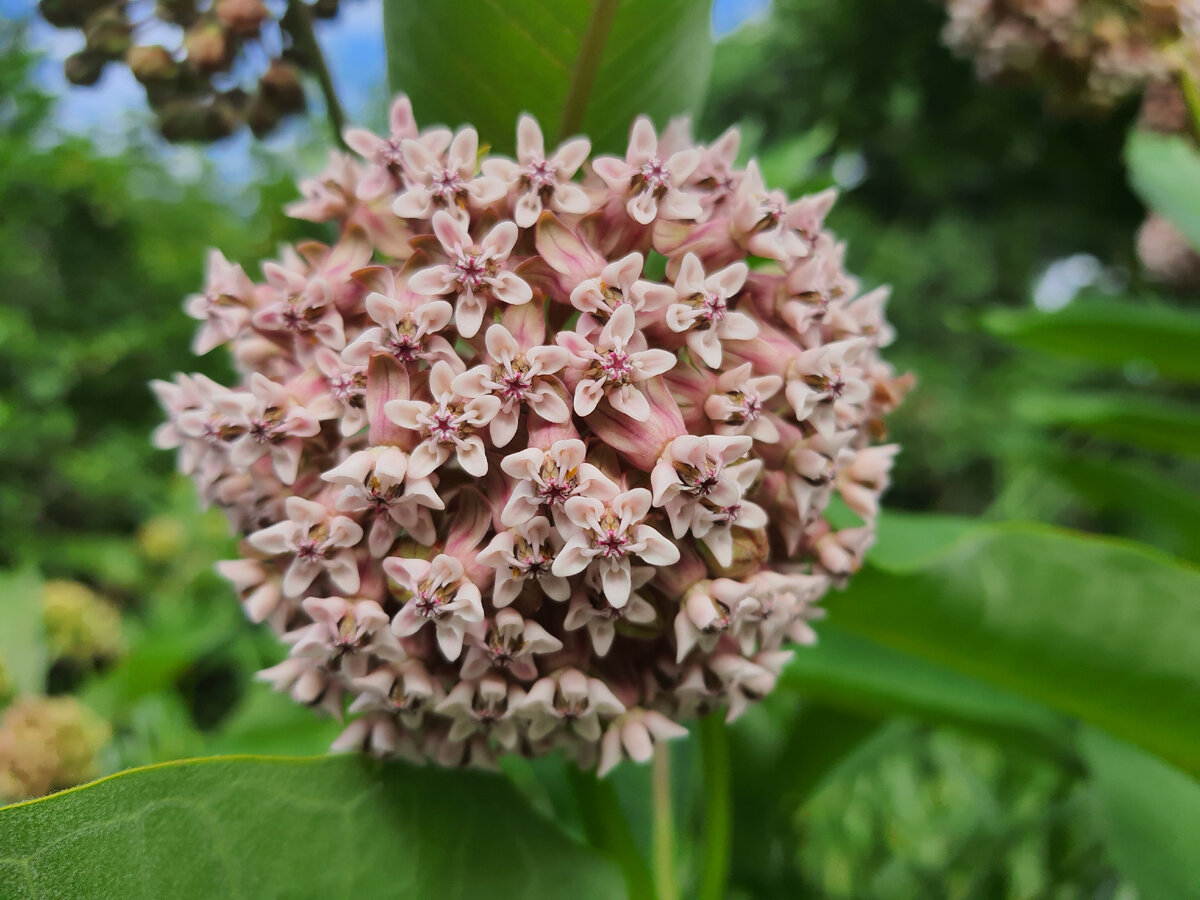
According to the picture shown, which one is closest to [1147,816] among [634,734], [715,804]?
[715,804]

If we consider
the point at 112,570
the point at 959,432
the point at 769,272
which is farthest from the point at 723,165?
the point at 959,432

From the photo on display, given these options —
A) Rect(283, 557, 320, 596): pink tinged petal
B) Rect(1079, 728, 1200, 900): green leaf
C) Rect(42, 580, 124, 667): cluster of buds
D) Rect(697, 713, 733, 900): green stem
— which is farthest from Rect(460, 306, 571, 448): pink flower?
Rect(42, 580, 124, 667): cluster of buds

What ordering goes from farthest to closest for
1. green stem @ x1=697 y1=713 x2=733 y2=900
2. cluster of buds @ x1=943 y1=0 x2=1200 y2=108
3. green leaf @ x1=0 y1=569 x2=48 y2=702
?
cluster of buds @ x1=943 y1=0 x2=1200 y2=108 < green leaf @ x1=0 y1=569 x2=48 y2=702 < green stem @ x1=697 y1=713 x2=733 y2=900

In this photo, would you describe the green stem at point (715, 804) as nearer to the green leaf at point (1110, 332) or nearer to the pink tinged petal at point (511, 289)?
the pink tinged petal at point (511, 289)

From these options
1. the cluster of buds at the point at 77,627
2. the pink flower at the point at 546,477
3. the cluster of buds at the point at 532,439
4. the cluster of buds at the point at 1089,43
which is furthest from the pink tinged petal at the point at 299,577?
the cluster of buds at the point at 1089,43

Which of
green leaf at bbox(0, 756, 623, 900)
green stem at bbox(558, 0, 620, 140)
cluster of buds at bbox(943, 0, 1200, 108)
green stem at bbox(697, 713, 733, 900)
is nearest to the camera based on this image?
green leaf at bbox(0, 756, 623, 900)

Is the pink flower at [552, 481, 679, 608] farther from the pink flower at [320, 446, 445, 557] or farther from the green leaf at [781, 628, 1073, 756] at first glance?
the green leaf at [781, 628, 1073, 756]

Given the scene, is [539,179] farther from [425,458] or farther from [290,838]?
[290,838]
